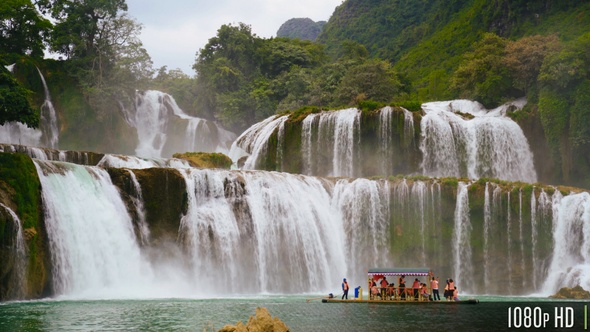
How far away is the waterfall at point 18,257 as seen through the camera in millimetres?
29375

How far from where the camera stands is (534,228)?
40906 millimetres

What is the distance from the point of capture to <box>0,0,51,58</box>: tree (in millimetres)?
58562

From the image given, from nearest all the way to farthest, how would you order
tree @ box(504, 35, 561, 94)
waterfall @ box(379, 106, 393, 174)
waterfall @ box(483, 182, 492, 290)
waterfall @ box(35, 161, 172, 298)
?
waterfall @ box(35, 161, 172, 298), waterfall @ box(483, 182, 492, 290), waterfall @ box(379, 106, 393, 174), tree @ box(504, 35, 561, 94)

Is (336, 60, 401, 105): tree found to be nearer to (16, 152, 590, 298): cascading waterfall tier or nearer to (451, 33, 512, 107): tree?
(451, 33, 512, 107): tree

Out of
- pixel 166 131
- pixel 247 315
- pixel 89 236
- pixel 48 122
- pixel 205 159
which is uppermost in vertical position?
pixel 166 131

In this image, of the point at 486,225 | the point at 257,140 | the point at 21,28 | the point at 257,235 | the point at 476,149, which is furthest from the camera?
the point at 21,28

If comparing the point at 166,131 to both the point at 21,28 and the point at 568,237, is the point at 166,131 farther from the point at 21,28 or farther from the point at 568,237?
the point at 568,237

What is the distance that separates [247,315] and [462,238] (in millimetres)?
21496

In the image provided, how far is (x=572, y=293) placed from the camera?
119 ft

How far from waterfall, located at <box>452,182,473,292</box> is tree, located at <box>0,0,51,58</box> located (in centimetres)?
3822

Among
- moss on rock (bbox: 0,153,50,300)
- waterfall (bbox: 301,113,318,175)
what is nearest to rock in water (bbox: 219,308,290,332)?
moss on rock (bbox: 0,153,50,300)

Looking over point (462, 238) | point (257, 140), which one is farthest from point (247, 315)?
point (257, 140)

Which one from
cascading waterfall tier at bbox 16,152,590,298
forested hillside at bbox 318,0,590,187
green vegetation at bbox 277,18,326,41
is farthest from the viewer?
green vegetation at bbox 277,18,326,41

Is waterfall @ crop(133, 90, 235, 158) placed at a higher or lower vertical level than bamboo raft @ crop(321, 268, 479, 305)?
higher
